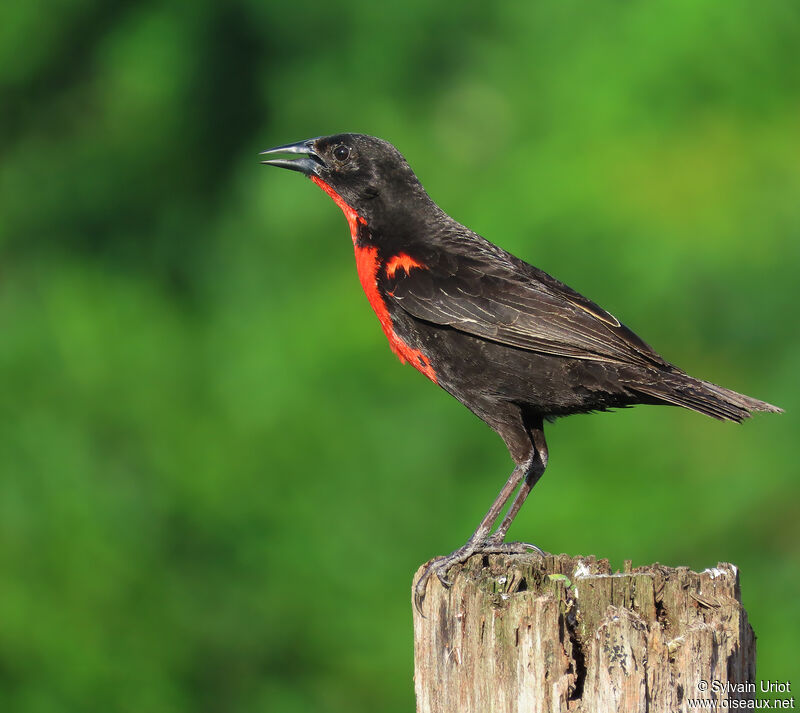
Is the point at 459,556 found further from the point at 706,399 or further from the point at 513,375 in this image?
the point at 706,399

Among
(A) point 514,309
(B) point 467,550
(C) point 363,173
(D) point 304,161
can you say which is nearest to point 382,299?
(A) point 514,309

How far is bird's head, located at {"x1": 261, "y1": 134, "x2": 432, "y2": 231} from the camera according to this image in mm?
5289

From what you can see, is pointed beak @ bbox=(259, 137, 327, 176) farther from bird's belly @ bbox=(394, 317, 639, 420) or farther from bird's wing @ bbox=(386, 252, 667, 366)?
bird's belly @ bbox=(394, 317, 639, 420)

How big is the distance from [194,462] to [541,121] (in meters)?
3.77

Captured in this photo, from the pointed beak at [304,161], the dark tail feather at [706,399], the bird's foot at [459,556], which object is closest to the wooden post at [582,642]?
the bird's foot at [459,556]

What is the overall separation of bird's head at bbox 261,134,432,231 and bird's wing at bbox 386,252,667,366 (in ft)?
1.75

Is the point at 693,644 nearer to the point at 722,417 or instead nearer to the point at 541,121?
the point at 722,417

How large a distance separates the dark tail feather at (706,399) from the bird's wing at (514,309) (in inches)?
6.8

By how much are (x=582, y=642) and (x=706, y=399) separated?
130 cm

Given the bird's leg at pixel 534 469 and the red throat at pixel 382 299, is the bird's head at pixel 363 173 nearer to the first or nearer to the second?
the red throat at pixel 382 299

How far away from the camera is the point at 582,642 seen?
10.7 feet

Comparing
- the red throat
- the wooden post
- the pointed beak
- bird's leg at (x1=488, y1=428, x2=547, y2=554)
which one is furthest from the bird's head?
the wooden post

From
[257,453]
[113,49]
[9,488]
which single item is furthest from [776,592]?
[113,49]

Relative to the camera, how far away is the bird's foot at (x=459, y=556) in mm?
3828
